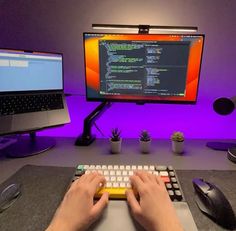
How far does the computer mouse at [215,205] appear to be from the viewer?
19.8 inches

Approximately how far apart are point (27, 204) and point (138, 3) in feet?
3.12

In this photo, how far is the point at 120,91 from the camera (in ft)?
3.40

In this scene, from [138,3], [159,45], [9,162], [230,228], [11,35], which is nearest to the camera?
[230,228]

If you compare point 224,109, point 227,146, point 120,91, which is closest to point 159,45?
point 120,91

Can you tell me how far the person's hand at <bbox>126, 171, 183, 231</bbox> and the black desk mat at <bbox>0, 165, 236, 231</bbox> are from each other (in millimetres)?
78

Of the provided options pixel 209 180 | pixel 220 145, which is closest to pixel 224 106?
pixel 220 145

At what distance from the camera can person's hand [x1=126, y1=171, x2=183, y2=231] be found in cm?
47

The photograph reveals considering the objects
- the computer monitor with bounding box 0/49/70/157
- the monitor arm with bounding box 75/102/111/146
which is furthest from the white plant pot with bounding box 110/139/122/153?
the computer monitor with bounding box 0/49/70/157

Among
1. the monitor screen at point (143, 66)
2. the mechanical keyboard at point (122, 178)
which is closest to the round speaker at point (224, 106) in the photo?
the monitor screen at point (143, 66)

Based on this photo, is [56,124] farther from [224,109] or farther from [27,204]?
[224,109]

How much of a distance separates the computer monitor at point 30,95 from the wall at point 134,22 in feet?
0.54

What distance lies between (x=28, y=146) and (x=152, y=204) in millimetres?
675

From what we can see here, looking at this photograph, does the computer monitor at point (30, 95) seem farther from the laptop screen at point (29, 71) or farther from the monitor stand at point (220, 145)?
the monitor stand at point (220, 145)

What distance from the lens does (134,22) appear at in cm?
110
